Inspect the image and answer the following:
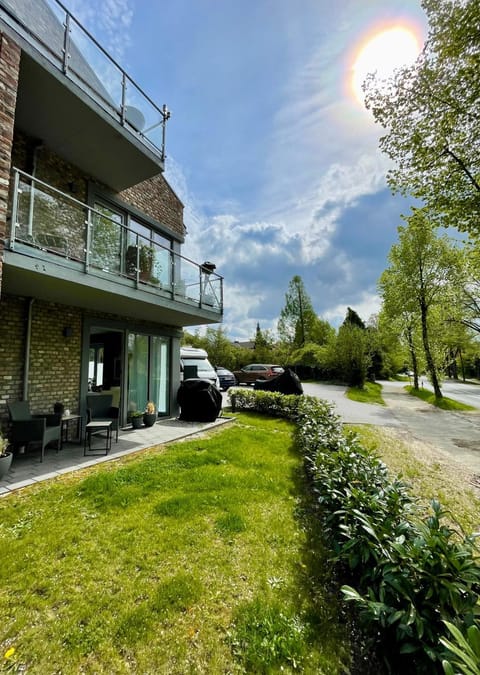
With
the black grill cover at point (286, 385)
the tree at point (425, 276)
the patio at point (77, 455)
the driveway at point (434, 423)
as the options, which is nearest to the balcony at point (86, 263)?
the patio at point (77, 455)

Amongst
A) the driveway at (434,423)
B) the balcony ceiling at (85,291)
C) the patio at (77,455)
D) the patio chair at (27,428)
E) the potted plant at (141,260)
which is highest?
the potted plant at (141,260)

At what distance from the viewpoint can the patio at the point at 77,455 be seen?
4445 mm

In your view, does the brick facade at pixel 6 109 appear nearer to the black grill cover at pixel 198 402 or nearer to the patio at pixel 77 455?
the patio at pixel 77 455

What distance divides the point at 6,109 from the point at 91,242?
2.06 m

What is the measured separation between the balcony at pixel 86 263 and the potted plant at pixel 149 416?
247 cm

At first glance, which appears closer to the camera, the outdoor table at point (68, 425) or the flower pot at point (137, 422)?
the outdoor table at point (68, 425)

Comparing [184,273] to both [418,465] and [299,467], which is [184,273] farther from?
[418,465]

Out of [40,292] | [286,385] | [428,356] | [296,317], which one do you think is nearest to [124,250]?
[40,292]

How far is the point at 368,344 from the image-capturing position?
2283cm

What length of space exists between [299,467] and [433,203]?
6.28 m

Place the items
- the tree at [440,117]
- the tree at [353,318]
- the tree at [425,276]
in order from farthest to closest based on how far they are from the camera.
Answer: the tree at [353,318], the tree at [425,276], the tree at [440,117]

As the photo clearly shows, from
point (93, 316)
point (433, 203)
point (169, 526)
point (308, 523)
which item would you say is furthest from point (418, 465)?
point (93, 316)

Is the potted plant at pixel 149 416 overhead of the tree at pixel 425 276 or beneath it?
beneath

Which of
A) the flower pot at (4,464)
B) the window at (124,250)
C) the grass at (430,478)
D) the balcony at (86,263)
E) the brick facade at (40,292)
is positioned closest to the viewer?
the brick facade at (40,292)
